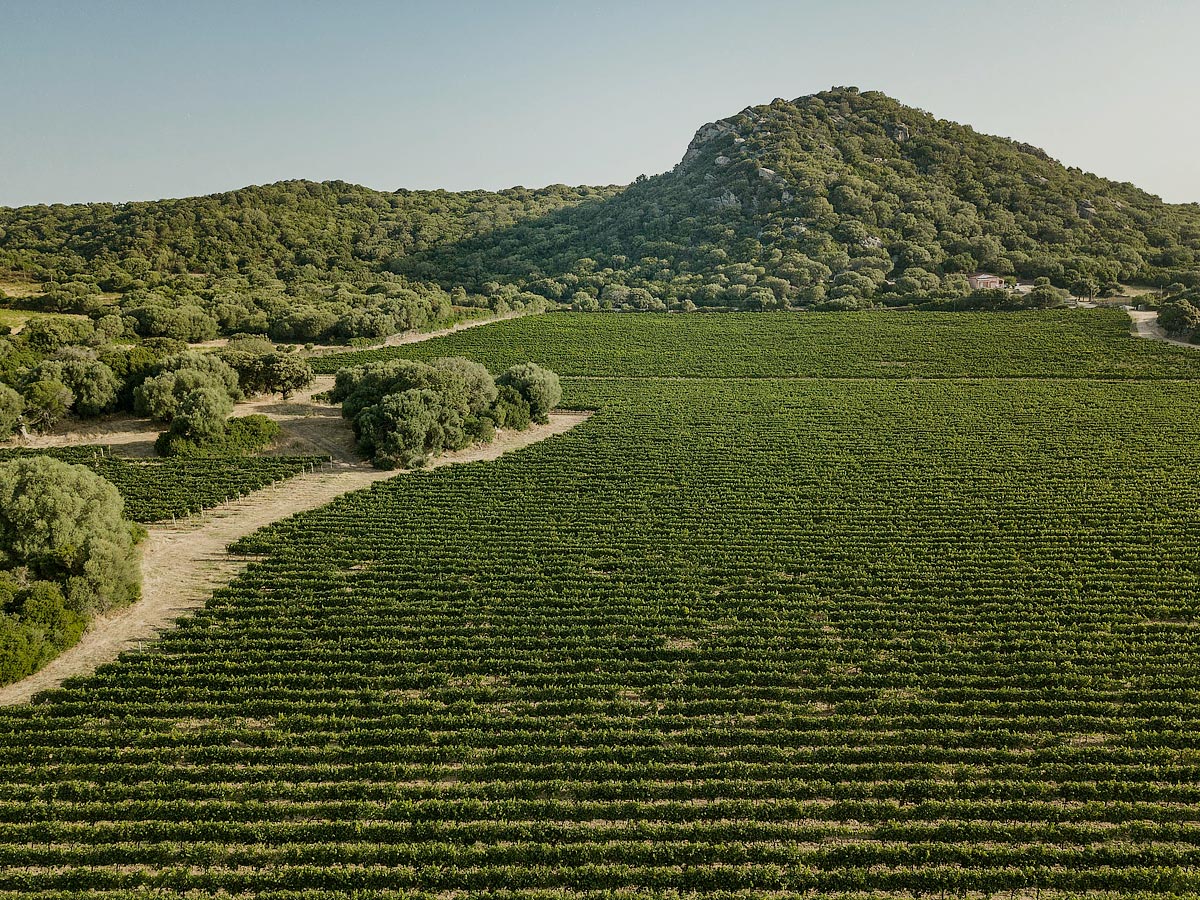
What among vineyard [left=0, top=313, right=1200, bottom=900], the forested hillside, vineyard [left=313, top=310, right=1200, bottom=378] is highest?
A: the forested hillside

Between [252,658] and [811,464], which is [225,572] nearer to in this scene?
[252,658]

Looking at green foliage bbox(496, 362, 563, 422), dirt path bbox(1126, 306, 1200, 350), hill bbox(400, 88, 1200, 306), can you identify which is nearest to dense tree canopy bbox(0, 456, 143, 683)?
green foliage bbox(496, 362, 563, 422)

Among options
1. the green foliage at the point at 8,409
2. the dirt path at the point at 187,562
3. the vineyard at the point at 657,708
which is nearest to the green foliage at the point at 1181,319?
the vineyard at the point at 657,708

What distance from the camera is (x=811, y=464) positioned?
4419 centimetres

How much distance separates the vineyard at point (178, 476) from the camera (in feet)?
117

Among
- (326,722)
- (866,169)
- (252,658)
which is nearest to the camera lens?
(326,722)

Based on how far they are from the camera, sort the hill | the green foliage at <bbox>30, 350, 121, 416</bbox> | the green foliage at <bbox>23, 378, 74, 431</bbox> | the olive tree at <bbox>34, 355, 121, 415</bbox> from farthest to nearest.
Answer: the hill, the olive tree at <bbox>34, 355, 121, 415</bbox>, the green foliage at <bbox>30, 350, 121, 416</bbox>, the green foliage at <bbox>23, 378, 74, 431</bbox>

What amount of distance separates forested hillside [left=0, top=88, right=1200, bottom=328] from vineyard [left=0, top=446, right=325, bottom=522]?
46377 mm

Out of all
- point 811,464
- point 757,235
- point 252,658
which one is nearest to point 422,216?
point 757,235

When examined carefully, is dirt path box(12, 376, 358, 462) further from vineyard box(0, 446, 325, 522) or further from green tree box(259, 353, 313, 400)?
vineyard box(0, 446, 325, 522)

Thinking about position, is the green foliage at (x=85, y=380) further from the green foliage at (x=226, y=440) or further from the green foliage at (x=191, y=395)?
the green foliage at (x=226, y=440)

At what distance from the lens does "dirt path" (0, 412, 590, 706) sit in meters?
23.0

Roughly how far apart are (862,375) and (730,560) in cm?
4888

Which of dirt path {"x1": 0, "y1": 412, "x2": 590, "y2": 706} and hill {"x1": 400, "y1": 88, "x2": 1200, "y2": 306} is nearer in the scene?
dirt path {"x1": 0, "y1": 412, "x2": 590, "y2": 706}
